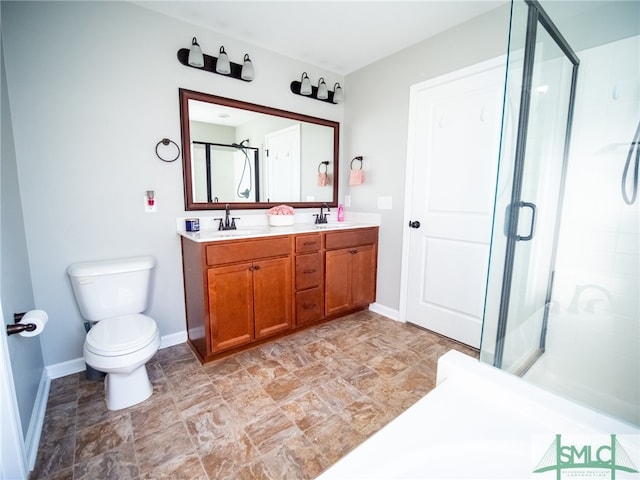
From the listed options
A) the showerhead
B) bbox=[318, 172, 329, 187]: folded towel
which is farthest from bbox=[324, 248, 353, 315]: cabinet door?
the showerhead

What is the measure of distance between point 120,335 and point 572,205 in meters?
2.64

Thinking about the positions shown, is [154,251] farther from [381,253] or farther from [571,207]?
[571,207]

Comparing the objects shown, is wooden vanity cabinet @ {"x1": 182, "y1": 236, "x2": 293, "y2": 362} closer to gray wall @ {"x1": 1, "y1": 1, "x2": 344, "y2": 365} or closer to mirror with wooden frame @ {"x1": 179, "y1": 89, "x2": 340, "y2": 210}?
gray wall @ {"x1": 1, "y1": 1, "x2": 344, "y2": 365}

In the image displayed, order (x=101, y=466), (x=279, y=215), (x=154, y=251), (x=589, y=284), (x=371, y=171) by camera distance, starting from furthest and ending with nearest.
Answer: (x=371, y=171), (x=279, y=215), (x=154, y=251), (x=589, y=284), (x=101, y=466)

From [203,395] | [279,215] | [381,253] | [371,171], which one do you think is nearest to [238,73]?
[279,215]

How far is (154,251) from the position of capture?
2.10m

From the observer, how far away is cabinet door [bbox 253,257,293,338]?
83.4 inches

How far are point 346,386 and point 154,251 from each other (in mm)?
1599

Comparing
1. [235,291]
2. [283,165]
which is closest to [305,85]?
[283,165]

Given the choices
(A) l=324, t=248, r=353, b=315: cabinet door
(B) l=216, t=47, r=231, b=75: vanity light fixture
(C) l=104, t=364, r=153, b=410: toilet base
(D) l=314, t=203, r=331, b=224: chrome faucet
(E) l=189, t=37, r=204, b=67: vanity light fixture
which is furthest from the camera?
(D) l=314, t=203, r=331, b=224: chrome faucet

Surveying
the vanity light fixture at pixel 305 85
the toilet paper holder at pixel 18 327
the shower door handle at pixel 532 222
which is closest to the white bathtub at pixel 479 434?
the shower door handle at pixel 532 222

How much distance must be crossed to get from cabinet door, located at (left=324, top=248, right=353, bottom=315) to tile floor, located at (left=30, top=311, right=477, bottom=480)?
0.39 metres

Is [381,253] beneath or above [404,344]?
above

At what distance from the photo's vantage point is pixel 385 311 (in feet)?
9.33
